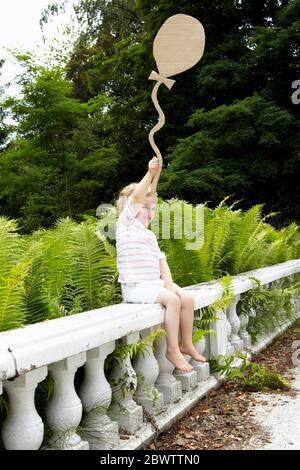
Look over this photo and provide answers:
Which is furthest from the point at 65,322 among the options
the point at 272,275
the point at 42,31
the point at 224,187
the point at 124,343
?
the point at 42,31

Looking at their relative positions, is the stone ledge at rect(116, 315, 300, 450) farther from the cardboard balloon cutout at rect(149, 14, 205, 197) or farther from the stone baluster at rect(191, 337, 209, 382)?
the cardboard balloon cutout at rect(149, 14, 205, 197)

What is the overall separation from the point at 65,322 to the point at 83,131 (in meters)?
17.5

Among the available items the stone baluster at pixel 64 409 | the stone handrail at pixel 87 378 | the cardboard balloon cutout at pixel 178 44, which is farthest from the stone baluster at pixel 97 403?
the cardboard balloon cutout at pixel 178 44

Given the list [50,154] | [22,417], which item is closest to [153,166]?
[22,417]

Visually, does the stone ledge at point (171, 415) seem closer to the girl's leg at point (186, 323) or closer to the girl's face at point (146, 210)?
the girl's leg at point (186, 323)

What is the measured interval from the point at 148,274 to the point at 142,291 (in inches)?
5.5

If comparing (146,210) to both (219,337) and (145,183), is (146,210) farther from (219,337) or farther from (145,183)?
(219,337)

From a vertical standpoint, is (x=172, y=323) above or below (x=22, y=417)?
above

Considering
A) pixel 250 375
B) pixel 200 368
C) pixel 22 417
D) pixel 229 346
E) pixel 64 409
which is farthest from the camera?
pixel 229 346

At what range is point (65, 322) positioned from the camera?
2254 mm

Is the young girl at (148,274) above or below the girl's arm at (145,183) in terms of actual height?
below

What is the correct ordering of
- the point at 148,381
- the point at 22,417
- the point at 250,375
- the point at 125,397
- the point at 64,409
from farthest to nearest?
the point at 250,375, the point at 148,381, the point at 125,397, the point at 64,409, the point at 22,417

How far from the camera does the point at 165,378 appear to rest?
299 cm

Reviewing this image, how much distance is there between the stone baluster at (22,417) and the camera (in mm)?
1900
